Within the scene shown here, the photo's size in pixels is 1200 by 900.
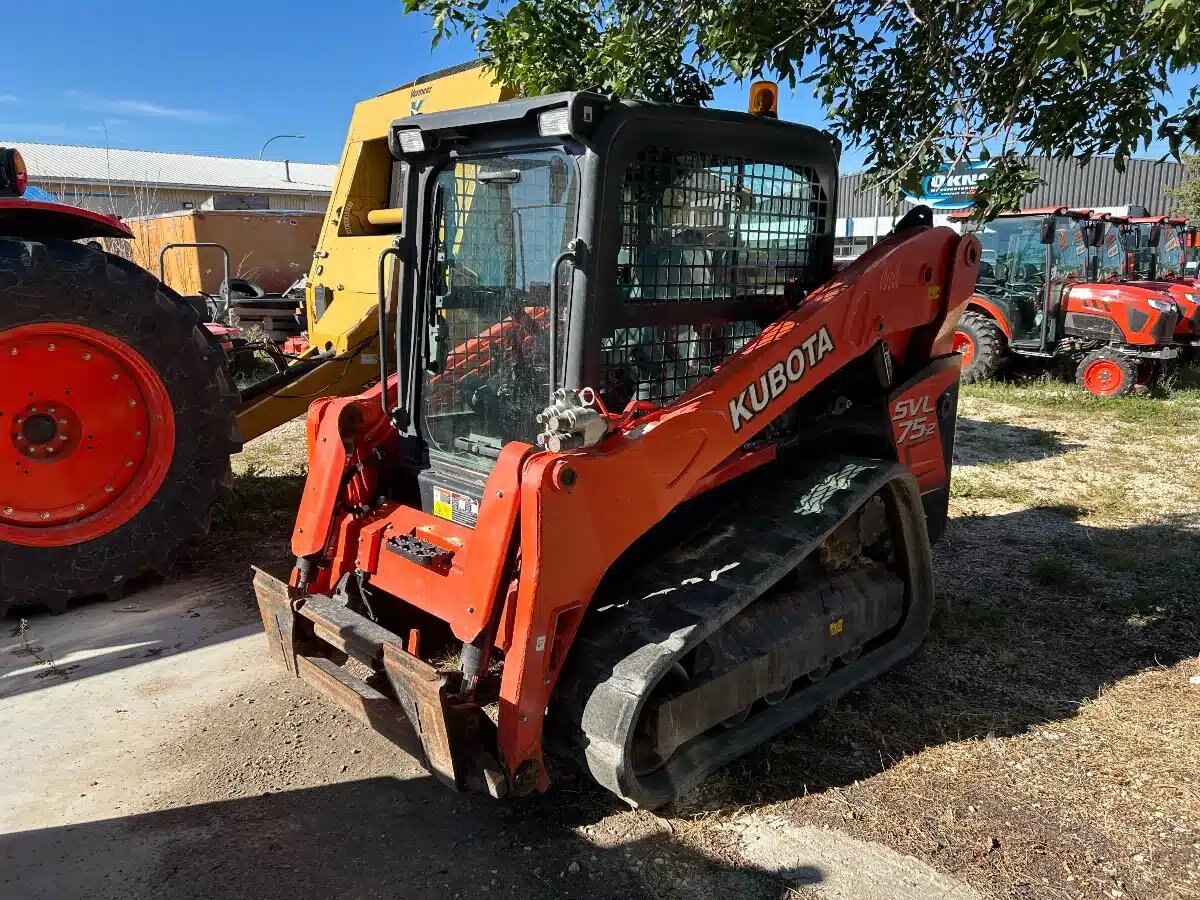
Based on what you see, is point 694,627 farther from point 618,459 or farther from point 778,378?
point 778,378

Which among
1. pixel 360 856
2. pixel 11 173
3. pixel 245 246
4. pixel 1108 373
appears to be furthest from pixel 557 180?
pixel 245 246

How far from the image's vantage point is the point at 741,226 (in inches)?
136

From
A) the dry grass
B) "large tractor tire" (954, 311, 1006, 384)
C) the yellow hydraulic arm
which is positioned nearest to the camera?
the dry grass

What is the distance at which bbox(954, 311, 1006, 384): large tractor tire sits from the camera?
11.5 meters

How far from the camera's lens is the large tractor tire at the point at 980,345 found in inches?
453

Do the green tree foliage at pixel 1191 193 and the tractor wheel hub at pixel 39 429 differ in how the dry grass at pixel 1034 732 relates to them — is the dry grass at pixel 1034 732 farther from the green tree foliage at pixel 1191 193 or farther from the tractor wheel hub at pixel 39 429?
the green tree foliage at pixel 1191 193

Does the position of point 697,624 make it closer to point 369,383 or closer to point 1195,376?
point 369,383

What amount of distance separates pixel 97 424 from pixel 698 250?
3.07m

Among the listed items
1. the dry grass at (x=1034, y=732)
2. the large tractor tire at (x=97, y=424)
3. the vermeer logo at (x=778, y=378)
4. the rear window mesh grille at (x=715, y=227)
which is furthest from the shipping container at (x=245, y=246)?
the vermeer logo at (x=778, y=378)

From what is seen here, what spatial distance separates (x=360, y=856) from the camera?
2.85m

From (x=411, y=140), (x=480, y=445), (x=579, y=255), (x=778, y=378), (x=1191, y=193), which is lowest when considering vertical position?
(x=480, y=445)

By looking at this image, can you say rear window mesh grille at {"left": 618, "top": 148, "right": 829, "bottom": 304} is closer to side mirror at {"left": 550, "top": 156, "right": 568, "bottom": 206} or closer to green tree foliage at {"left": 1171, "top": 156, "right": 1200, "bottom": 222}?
side mirror at {"left": 550, "top": 156, "right": 568, "bottom": 206}

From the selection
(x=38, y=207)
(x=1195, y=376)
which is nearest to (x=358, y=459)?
(x=38, y=207)

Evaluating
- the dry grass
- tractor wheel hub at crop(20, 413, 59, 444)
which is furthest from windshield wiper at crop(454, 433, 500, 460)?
tractor wheel hub at crop(20, 413, 59, 444)
